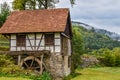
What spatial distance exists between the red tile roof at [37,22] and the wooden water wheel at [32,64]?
3.42m

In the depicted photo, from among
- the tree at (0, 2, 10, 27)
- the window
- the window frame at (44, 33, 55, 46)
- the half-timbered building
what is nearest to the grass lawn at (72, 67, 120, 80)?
the half-timbered building

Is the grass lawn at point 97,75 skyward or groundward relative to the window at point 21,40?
groundward

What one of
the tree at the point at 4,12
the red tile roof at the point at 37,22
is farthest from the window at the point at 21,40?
the tree at the point at 4,12

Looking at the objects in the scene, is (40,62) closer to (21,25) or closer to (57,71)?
(57,71)

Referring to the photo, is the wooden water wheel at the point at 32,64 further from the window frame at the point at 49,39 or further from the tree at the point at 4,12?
the tree at the point at 4,12

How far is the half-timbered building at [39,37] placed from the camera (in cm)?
4091

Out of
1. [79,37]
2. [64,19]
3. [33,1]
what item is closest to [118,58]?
[79,37]

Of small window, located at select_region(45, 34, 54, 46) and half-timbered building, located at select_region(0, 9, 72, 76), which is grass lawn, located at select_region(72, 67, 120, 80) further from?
small window, located at select_region(45, 34, 54, 46)

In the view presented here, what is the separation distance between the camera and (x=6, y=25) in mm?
43562

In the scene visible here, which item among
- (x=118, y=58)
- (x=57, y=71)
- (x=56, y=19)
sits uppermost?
(x=56, y=19)

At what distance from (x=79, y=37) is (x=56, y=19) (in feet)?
96.2

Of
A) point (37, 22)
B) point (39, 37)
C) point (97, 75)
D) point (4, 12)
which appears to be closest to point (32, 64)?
point (39, 37)

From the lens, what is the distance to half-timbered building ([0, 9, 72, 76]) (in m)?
→ 40.9

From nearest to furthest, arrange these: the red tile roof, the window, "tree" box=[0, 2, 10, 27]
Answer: the red tile roof → the window → "tree" box=[0, 2, 10, 27]
